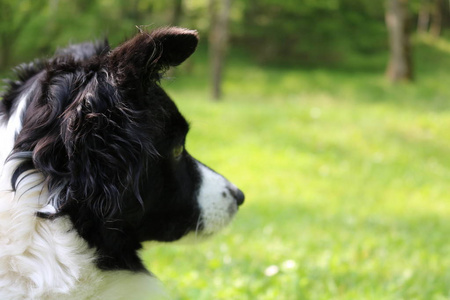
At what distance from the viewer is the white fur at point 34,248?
161 cm

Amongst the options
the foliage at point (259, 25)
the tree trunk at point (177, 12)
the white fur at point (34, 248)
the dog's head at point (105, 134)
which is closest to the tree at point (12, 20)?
the foliage at point (259, 25)

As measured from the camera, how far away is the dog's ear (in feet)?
5.34

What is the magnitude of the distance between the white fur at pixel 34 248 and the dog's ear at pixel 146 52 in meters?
0.47

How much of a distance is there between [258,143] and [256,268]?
5.34 metres

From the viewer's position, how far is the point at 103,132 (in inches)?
62.5

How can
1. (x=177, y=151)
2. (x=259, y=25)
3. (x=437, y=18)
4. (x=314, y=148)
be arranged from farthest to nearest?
1. (x=437, y=18)
2. (x=259, y=25)
3. (x=314, y=148)
4. (x=177, y=151)

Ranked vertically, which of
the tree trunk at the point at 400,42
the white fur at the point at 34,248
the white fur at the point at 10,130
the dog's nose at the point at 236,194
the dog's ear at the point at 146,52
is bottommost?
the tree trunk at the point at 400,42

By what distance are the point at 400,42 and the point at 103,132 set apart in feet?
50.3

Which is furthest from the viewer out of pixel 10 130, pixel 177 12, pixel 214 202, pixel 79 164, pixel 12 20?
pixel 177 12

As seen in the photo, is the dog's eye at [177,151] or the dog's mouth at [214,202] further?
the dog's mouth at [214,202]

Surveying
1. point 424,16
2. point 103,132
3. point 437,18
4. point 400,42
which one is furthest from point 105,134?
point 424,16

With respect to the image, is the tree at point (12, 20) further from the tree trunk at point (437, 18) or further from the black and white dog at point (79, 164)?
the black and white dog at point (79, 164)

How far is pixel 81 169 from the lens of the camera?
160 centimetres

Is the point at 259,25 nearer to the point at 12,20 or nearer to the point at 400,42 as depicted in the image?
the point at 400,42
